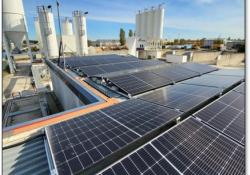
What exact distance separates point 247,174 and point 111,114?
3848 mm

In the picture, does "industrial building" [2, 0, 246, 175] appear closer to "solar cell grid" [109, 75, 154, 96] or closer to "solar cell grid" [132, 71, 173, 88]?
"solar cell grid" [109, 75, 154, 96]

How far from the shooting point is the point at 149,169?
3.00 metres

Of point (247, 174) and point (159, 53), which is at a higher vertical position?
point (159, 53)

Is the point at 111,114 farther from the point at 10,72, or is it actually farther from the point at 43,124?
the point at 10,72

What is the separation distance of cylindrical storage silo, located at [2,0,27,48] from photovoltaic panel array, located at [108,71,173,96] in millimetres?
25639

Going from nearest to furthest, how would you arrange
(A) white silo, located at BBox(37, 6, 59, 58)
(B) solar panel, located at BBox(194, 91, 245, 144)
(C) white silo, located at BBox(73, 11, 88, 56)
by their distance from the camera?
(B) solar panel, located at BBox(194, 91, 245, 144) < (A) white silo, located at BBox(37, 6, 59, 58) < (C) white silo, located at BBox(73, 11, 88, 56)

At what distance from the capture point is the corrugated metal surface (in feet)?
11.4

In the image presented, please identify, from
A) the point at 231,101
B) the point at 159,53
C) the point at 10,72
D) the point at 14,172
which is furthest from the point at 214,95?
the point at 10,72

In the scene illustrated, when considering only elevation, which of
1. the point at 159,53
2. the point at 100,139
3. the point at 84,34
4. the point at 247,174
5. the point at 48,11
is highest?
the point at 48,11

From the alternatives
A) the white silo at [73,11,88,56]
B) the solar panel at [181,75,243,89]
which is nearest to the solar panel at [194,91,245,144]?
the solar panel at [181,75,243,89]

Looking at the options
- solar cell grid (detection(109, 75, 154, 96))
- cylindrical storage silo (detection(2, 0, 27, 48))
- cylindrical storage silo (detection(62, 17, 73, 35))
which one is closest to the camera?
solar cell grid (detection(109, 75, 154, 96))

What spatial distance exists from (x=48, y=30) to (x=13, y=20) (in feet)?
18.4

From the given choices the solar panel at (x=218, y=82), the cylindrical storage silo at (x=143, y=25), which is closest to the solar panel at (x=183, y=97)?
the solar panel at (x=218, y=82)

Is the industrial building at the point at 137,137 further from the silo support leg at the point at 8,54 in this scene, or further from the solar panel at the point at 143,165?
the silo support leg at the point at 8,54
